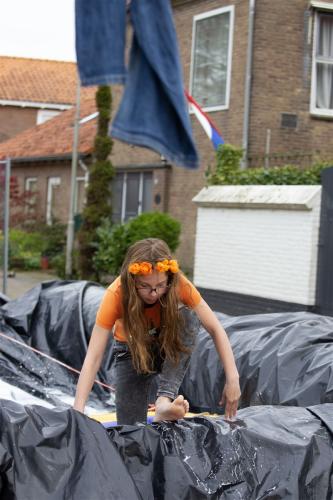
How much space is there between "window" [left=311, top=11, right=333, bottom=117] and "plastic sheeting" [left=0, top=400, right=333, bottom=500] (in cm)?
1212

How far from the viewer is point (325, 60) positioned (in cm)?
1602

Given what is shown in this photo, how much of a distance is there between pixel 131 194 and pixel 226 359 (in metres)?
15.5

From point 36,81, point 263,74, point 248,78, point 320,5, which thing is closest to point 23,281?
point 248,78

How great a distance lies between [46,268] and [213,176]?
878 centimetres

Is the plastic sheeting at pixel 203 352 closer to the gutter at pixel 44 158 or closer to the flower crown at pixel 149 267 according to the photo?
the flower crown at pixel 149 267

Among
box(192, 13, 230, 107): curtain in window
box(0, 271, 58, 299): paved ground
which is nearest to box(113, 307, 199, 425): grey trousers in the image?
box(0, 271, 58, 299): paved ground

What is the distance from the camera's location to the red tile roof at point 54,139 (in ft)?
78.6

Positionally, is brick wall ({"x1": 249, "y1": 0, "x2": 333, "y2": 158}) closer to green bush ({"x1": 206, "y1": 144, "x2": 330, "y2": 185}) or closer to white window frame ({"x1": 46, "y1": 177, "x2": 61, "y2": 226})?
green bush ({"x1": 206, "y1": 144, "x2": 330, "y2": 185})

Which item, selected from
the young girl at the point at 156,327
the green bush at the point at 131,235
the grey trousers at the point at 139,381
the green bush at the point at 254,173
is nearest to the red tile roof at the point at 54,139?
the green bush at the point at 131,235

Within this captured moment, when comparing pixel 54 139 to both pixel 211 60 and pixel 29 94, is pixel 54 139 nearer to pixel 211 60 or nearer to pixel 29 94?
pixel 29 94

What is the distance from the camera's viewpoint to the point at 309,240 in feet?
38.1

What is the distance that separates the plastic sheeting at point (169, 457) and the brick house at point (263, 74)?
424 inches

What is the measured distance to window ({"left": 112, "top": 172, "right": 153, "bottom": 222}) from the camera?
62.8ft

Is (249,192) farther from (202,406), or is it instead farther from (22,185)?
(22,185)
